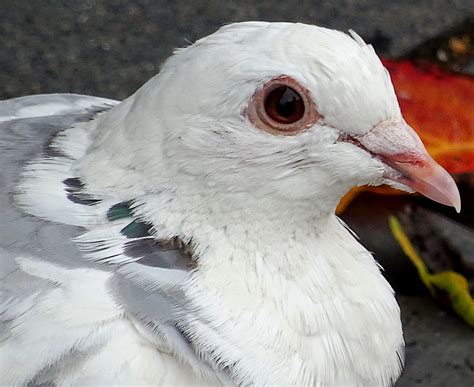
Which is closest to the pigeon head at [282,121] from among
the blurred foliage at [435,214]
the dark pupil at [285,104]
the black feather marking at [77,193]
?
the dark pupil at [285,104]

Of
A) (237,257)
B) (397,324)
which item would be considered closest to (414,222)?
(397,324)

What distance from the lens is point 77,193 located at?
1.58 metres

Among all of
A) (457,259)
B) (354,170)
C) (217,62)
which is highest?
(217,62)

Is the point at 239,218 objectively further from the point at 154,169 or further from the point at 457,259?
the point at 457,259

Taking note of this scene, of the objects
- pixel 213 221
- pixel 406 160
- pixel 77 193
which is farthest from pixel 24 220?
pixel 406 160

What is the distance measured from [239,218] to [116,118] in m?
0.29

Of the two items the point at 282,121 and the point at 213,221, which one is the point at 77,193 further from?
the point at 282,121

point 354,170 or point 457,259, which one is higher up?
point 354,170

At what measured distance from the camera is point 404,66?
314cm

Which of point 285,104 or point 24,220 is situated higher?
point 285,104

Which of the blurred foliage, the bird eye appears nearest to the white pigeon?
the bird eye

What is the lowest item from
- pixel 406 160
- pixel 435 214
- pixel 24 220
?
pixel 435 214

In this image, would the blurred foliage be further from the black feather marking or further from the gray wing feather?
the black feather marking

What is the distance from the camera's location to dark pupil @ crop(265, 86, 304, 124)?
4.58ft
